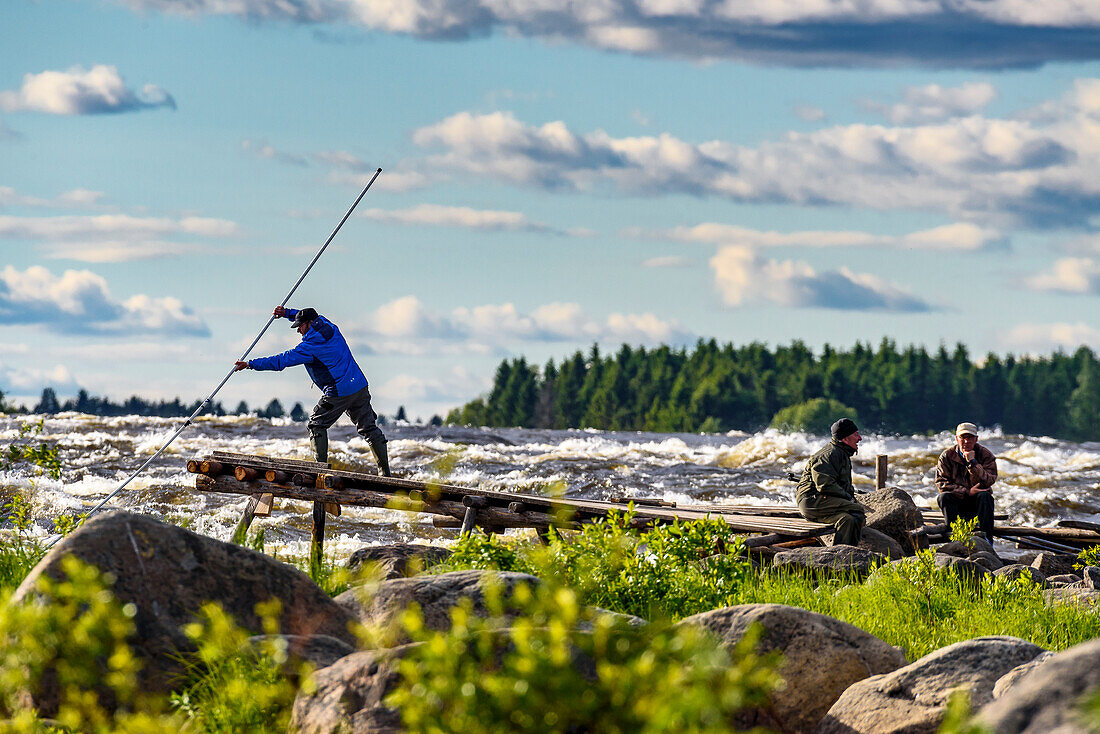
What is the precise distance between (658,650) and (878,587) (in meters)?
6.34

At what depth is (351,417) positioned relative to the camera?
47.8 ft

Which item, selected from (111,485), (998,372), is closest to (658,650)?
(111,485)

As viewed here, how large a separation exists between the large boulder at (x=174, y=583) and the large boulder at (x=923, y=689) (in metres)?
2.44

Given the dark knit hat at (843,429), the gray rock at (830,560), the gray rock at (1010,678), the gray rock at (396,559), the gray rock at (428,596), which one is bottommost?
the gray rock at (830,560)

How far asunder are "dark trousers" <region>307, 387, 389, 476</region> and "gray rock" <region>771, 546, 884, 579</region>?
18.0ft

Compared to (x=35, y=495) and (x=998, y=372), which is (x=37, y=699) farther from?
(x=998, y=372)

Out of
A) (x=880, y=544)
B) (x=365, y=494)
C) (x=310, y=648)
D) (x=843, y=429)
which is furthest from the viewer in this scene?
(x=365, y=494)

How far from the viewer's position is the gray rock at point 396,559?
8023mm

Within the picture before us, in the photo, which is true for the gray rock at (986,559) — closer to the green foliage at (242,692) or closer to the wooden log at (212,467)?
the wooden log at (212,467)

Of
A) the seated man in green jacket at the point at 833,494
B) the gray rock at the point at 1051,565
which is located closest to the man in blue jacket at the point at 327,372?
the seated man in green jacket at the point at 833,494

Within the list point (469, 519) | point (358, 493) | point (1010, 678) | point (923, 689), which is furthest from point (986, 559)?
point (923, 689)

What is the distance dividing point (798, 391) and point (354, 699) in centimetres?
10857

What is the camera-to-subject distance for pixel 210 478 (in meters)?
14.3

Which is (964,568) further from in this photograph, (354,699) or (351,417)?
(351,417)
